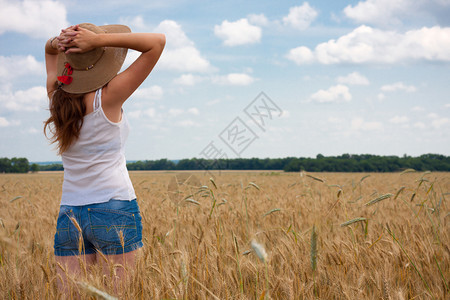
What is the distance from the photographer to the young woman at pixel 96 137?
160 cm

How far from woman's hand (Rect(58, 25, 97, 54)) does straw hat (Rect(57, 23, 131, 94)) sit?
0.13 feet

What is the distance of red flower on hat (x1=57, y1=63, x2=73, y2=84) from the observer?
1670 millimetres

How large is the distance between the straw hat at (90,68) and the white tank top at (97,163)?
7 cm

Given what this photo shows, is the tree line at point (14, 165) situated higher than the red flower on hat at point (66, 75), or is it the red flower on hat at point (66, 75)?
the red flower on hat at point (66, 75)

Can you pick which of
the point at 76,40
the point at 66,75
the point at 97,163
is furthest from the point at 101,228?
the point at 76,40

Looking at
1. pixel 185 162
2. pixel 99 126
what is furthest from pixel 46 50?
pixel 185 162

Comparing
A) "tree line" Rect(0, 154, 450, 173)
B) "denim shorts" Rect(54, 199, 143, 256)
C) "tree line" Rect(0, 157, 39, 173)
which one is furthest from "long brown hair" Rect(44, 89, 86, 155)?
"tree line" Rect(0, 157, 39, 173)

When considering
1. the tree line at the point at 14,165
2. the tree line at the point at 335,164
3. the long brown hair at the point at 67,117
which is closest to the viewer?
the long brown hair at the point at 67,117

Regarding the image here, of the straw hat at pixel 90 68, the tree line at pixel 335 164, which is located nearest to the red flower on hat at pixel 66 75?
the straw hat at pixel 90 68

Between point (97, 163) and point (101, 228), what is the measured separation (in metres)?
0.32

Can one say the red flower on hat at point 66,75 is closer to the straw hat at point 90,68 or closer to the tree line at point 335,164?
the straw hat at point 90,68

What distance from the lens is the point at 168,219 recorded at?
3.52 m

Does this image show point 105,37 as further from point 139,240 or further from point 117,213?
point 139,240

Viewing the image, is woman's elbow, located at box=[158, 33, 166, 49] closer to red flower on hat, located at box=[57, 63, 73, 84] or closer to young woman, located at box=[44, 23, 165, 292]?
young woman, located at box=[44, 23, 165, 292]
